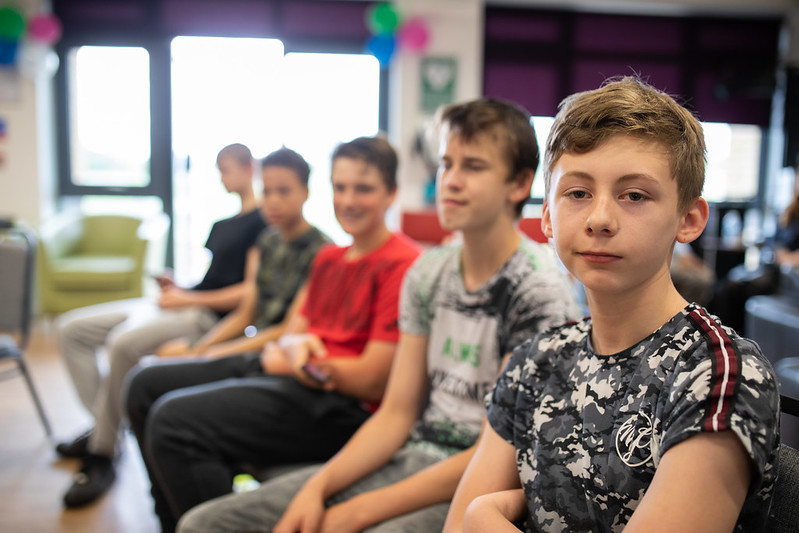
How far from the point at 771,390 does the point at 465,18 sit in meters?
5.83

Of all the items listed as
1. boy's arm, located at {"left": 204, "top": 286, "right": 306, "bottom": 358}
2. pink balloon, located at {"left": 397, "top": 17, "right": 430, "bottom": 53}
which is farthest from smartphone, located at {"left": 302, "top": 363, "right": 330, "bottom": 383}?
pink balloon, located at {"left": 397, "top": 17, "right": 430, "bottom": 53}

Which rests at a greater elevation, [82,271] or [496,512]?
[496,512]

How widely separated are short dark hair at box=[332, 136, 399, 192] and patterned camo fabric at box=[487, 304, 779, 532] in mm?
1054

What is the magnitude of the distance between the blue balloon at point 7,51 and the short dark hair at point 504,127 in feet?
17.2

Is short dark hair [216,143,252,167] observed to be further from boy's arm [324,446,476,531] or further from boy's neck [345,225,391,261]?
boy's arm [324,446,476,531]

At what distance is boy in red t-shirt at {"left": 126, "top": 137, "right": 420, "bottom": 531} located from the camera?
160 cm

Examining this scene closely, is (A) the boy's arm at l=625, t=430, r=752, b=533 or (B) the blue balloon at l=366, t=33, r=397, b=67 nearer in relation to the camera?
(A) the boy's arm at l=625, t=430, r=752, b=533

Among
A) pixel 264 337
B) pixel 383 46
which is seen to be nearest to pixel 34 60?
pixel 383 46

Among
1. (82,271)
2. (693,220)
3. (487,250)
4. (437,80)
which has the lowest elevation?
(82,271)

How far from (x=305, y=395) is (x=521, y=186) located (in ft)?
2.41

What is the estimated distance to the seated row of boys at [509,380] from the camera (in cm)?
69

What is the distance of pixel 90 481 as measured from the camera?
7.71ft

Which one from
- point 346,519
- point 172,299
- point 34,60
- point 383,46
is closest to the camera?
point 346,519

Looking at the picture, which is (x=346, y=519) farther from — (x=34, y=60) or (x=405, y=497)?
(x=34, y=60)
